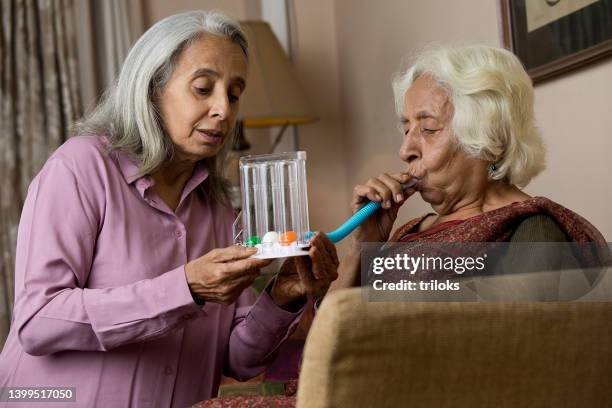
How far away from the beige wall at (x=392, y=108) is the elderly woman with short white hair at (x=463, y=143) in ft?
1.22

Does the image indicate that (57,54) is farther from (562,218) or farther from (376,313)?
(376,313)

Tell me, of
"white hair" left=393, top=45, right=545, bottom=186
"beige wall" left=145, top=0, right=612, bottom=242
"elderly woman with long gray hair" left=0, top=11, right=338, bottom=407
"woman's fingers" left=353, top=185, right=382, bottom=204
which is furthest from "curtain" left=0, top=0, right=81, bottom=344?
"white hair" left=393, top=45, right=545, bottom=186

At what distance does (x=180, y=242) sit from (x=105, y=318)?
0.30 m

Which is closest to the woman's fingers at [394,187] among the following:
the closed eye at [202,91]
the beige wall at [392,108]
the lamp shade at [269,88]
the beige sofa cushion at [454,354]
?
the closed eye at [202,91]

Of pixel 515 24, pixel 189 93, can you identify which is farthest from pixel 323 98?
pixel 189 93

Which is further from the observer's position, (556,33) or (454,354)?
(556,33)

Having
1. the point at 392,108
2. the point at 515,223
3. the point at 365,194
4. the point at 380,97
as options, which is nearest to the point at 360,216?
the point at 365,194

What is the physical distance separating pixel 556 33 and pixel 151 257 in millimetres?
1164

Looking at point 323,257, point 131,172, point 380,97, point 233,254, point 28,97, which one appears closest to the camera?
point 233,254

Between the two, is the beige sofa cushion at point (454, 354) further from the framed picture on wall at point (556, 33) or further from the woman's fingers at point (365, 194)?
the framed picture on wall at point (556, 33)

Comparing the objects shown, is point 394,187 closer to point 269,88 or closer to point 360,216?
point 360,216

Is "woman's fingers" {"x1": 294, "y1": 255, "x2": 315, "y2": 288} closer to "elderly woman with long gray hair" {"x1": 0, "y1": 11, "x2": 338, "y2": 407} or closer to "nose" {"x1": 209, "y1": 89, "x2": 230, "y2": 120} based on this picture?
"elderly woman with long gray hair" {"x1": 0, "y1": 11, "x2": 338, "y2": 407}

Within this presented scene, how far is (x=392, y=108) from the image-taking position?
3.08 metres

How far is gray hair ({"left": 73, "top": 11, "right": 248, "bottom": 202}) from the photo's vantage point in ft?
5.24
